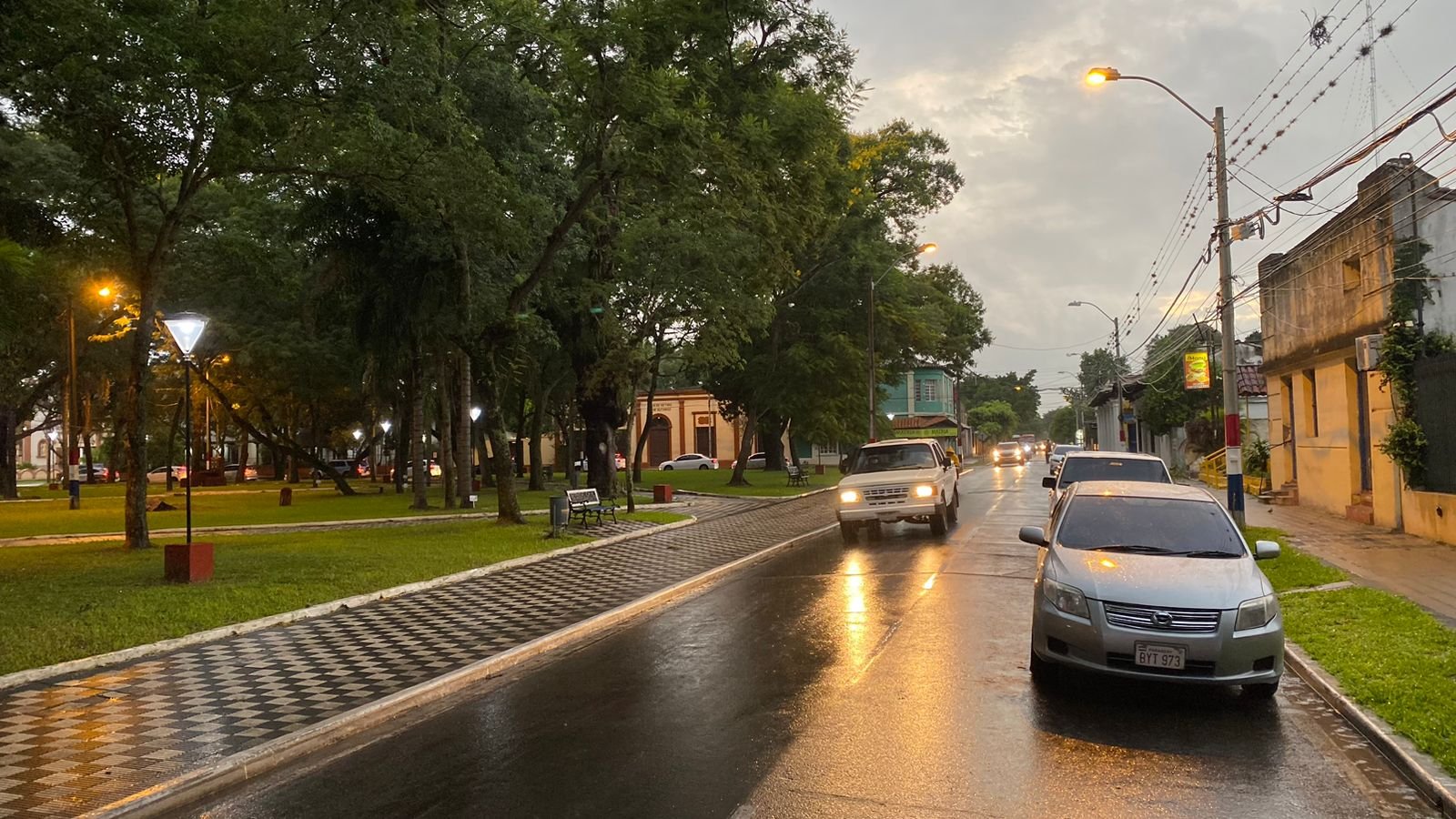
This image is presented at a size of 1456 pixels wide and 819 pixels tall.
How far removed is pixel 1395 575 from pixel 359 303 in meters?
23.9

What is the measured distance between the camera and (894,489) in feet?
61.3

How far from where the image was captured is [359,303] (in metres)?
26.4

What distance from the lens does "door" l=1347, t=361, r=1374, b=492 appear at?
20.4 metres

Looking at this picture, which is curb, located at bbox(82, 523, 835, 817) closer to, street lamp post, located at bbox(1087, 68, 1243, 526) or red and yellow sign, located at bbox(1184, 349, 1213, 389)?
street lamp post, located at bbox(1087, 68, 1243, 526)

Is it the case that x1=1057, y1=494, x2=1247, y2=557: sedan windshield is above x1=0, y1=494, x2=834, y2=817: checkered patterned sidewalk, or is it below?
above

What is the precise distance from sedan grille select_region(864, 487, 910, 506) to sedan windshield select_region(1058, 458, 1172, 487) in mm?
3112

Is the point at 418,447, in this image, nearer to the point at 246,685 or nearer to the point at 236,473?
the point at 246,685

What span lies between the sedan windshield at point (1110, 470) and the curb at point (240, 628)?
916cm

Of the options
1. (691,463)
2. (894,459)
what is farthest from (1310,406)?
(691,463)

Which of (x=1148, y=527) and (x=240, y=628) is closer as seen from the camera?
(x=1148, y=527)

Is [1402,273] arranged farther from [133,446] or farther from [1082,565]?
[133,446]

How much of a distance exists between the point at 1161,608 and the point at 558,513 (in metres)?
14.9

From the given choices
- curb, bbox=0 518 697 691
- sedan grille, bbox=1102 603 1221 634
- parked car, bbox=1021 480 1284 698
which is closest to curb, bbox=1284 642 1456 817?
parked car, bbox=1021 480 1284 698

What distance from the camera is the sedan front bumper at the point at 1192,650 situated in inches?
265
